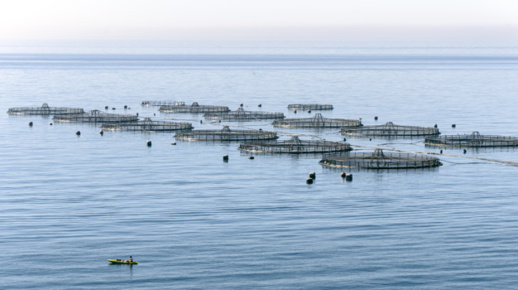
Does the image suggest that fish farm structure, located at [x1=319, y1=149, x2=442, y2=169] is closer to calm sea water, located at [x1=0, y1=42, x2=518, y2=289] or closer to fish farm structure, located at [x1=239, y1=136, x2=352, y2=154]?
calm sea water, located at [x1=0, y1=42, x2=518, y2=289]

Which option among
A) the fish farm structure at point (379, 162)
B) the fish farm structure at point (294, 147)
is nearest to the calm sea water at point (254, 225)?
the fish farm structure at point (379, 162)

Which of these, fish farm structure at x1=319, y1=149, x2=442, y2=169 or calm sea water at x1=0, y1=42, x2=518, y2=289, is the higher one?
fish farm structure at x1=319, y1=149, x2=442, y2=169

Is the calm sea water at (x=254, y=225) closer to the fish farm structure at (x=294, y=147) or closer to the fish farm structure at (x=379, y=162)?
the fish farm structure at (x=379, y=162)

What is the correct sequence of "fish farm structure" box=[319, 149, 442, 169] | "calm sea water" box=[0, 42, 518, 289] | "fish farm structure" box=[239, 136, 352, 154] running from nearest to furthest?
1. "calm sea water" box=[0, 42, 518, 289]
2. "fish farm structure" box=[319, 149, 442, 169]
3. "fish farm structure" box=[239, 136, 352, 154]

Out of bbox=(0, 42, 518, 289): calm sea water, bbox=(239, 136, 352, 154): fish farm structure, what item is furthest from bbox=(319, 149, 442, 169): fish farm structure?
bbox=(239, 136, 352, 154): fish farm structure

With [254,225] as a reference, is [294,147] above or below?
above

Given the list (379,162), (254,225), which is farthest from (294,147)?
(254,225)

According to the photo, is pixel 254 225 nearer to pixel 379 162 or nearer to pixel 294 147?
pixel 379 162

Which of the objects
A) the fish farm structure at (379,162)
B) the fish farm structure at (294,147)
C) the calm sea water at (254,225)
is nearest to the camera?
the calm sea water at (254,225)

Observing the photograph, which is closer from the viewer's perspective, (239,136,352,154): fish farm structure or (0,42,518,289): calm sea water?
(0,42,518,289): calm sea water

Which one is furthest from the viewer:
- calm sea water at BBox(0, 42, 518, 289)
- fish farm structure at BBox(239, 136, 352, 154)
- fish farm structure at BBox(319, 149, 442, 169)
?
fish farm structure at BBox(239, 136, 352, 154)

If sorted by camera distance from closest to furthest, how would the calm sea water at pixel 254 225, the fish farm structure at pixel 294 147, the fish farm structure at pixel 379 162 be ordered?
the calm sea water at pixel 254 225
the fish farm structure at pixel 379 162
the fish farm structure at pixel 294 147

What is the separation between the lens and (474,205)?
12725cm

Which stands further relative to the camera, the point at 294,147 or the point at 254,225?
the point at 294,147
